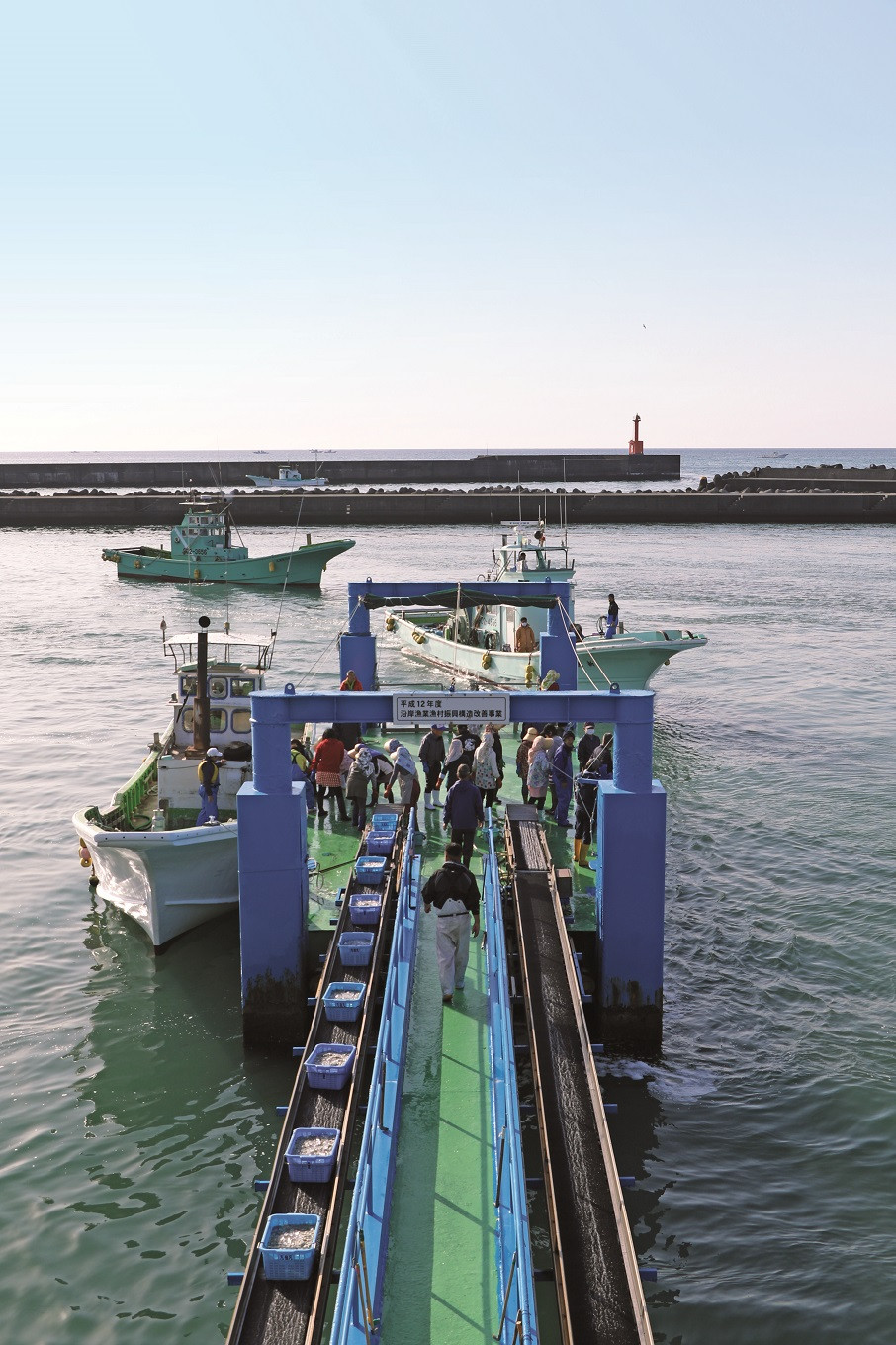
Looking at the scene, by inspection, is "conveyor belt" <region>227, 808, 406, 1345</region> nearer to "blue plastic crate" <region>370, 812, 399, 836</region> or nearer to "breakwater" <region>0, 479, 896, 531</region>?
"blue plastic crate" <region>370, 812, 399, 836</region>

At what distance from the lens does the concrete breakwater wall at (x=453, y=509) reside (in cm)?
9306

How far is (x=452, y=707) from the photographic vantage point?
1234 cm

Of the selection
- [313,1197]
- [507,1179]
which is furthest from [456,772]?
[507,1179]

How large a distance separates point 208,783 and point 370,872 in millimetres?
3171

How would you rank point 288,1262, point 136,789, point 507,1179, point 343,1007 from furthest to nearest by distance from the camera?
point 136,789
point 343,1007
point 507,1179
point 288,1262

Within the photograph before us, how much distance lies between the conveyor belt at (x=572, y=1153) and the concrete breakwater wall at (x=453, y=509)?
80768 mm

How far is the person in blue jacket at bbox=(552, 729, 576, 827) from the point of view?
16.4 metres

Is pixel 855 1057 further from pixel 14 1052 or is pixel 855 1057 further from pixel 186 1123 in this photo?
pixel 14 1052

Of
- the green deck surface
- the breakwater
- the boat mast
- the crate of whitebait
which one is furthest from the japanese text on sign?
the breakwater

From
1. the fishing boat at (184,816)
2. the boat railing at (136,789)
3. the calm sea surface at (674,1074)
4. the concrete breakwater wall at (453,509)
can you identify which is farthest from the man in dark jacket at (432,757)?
the concrete breakwater wall at (453,509)

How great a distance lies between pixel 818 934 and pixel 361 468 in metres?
140

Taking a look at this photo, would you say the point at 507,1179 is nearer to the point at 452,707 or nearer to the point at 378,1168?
the point at 378,1168

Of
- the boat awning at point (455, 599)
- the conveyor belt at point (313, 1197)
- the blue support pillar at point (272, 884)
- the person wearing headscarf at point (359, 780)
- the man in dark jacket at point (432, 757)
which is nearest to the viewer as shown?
the conveyor belt at point (313, 1197)

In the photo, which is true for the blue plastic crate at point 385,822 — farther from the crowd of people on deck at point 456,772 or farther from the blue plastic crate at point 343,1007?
the blue plastic crate at point 343,1007
